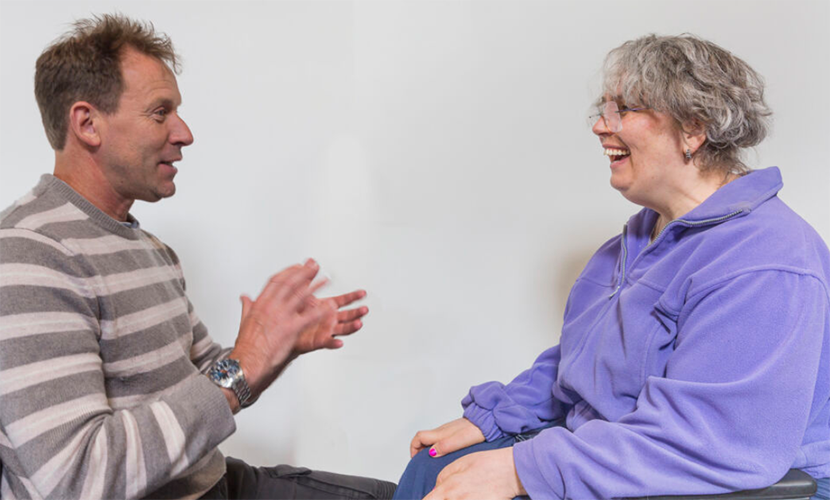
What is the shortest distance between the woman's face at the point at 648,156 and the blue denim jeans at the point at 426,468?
593 millimetres

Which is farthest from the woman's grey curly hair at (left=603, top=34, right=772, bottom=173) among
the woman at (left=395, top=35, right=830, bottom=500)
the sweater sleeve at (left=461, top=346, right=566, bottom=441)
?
the sweater sleeve at (left=461, top=346, right=566, bottom=441)

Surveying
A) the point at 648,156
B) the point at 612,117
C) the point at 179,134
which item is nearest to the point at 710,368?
the point at 648,156

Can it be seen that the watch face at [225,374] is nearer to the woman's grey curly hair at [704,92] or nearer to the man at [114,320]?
the man at [114,320]

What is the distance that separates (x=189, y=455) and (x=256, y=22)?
1.61 metres

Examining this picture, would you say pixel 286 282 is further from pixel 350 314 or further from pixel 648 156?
pixel 648 156

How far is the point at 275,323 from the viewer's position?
1.24 metres

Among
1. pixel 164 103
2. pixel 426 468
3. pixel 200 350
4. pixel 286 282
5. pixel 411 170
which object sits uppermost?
pixel 164 103

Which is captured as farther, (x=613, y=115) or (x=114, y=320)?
(x=613, y=115)

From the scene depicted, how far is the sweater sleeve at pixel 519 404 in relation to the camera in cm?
154

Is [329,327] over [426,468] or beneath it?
over

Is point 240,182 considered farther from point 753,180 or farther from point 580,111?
point 753,180

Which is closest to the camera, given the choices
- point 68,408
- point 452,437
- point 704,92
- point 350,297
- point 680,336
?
point 68,408

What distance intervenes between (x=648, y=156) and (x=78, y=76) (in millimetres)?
1126

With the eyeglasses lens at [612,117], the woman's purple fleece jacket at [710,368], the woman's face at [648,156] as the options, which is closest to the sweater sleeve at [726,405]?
the woman's purple fleece jacket at [710,368]
